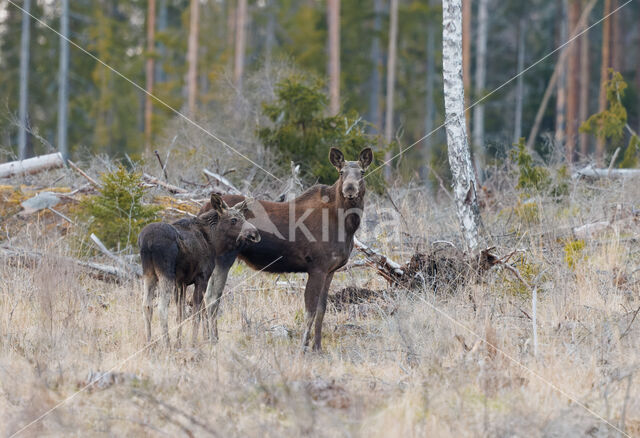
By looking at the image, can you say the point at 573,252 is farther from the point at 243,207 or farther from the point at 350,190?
the point at 243,207

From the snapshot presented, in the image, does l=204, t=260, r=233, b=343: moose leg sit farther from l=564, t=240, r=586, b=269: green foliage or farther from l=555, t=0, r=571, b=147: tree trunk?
l=555, t=0, r=571, b=147: tree trunk

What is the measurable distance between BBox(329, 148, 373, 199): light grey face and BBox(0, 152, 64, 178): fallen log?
22.4ft

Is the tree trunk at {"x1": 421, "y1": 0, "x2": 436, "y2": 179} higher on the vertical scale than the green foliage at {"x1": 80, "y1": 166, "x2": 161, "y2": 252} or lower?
higher

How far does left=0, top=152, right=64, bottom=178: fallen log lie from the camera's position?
13.7 m

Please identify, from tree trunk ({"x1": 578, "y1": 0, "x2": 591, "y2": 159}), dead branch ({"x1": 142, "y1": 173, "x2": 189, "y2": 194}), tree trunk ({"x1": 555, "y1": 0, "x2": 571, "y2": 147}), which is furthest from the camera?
tree trunk ({"x1": 578, "y1": 0, "x2": 591, "y2": 159})

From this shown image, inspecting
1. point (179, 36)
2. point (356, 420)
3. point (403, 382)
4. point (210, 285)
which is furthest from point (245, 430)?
point (179, 36)

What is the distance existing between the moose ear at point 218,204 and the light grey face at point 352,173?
140 centimetres

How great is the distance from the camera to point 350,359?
307 inches

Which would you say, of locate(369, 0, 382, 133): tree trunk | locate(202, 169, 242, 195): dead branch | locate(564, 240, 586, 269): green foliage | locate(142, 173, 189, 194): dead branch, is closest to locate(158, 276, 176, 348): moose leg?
locate(202, 169, 242, 195): dead branch

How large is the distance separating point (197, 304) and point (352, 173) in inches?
91.7

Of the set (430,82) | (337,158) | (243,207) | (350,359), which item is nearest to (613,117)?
(337,158)

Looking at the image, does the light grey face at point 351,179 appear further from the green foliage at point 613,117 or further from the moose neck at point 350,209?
the green foliage at point 613,117

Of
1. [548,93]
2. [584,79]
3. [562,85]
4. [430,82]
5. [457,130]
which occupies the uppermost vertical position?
[584,79]

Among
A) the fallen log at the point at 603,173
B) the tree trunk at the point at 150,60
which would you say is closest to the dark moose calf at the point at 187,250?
the fallen log at the point at 603,173
